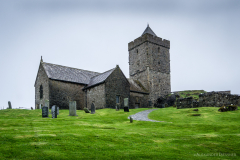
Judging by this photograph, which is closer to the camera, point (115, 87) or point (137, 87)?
point (115, 87)

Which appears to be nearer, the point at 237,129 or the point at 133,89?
the point at 237,129

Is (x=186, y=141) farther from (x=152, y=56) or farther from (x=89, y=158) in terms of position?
(x=152, y=56)

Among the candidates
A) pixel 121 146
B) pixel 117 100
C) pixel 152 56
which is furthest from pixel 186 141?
pixel 152 56

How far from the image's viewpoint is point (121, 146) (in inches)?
392

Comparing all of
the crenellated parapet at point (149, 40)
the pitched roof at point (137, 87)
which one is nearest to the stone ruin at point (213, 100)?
the pitched roof at point (137, 87)

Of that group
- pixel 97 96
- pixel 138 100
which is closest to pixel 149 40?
pixel 138 100

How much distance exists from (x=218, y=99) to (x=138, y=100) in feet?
66.7

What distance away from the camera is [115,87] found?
38.4 metres

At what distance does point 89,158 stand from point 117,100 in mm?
30635

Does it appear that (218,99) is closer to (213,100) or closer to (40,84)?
(213,100)

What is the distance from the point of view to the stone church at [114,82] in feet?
124

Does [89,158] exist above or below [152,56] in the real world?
below

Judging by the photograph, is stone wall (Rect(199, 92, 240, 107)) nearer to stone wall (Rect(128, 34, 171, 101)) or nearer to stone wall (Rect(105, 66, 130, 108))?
stone wall (Rect(105, 66, 130, 108))

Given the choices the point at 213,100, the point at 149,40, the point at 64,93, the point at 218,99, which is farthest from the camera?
the point at 149,40
